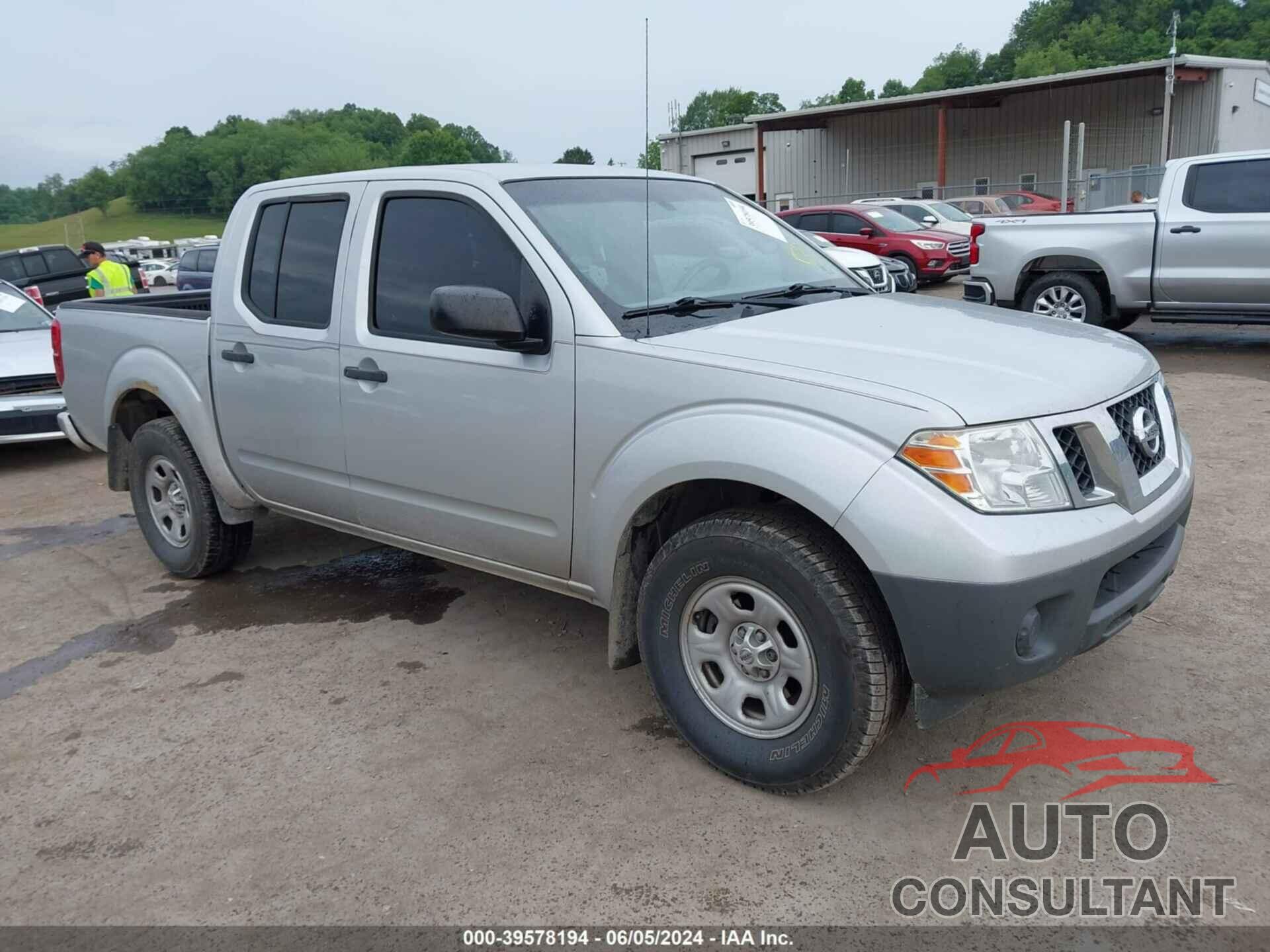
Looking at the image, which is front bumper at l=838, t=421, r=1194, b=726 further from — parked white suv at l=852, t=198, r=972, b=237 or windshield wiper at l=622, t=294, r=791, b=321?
parked white suv at l=852, t=198, r=972, b=237

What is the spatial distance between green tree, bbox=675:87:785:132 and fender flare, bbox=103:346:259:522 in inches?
3107

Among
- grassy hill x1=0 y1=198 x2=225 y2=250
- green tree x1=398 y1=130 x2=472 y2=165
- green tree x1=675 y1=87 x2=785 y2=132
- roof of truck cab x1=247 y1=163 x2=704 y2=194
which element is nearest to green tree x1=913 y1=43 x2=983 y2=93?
green tree x1=675 y1=87 x2=785 y2=132

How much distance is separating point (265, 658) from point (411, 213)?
6.35 ft

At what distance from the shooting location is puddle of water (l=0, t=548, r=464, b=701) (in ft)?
14.8

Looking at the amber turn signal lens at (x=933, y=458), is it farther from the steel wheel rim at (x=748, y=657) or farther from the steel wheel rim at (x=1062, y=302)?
the steel wheel rim at (x=1062, y=302)

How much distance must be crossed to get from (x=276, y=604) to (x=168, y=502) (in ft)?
2.97

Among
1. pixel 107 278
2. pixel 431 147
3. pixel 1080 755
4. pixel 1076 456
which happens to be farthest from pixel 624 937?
pixel 431 147

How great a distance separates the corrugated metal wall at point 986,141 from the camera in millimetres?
33750

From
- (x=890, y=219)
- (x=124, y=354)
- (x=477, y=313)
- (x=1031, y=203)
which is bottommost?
(x=124, y=354)

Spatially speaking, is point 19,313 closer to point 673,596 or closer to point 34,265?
point 673,596

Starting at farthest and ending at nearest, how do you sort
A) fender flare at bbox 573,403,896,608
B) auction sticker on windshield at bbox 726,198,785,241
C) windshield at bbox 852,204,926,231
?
windshield at bbox 852,204,926,231 → auction sticker on windshield at bbox 726,198,785,241 → fender flare at bbox 573,403,896,608

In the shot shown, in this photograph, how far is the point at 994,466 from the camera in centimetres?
268

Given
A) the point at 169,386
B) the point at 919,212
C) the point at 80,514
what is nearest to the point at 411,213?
the point at 169,386

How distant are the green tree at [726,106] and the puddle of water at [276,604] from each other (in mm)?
78900
